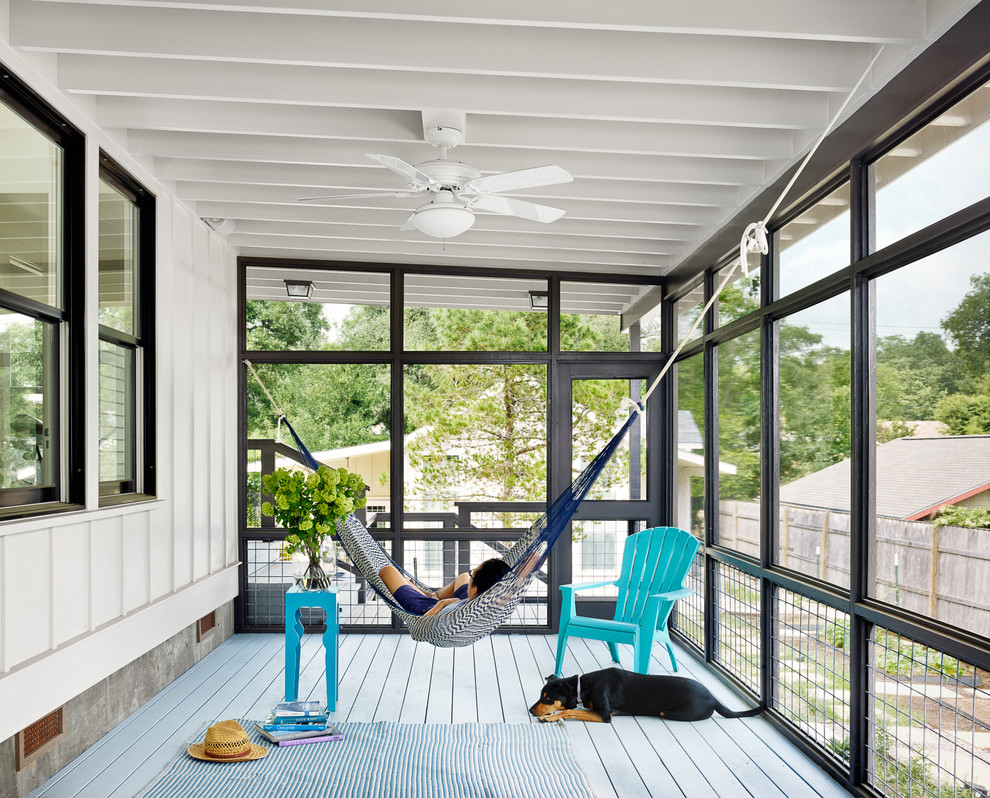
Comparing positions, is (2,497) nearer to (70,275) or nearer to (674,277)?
(70,275)

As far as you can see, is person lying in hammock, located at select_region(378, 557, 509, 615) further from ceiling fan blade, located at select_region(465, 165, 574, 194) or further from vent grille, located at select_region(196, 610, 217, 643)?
ceiling fan blade, located at select_region(465, 165, 574, 194)

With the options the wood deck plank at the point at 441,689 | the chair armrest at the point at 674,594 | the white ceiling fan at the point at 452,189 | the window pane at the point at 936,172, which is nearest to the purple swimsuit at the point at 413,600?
the wood deck plank at the point at 441,689

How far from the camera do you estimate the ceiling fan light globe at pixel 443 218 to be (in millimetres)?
3156

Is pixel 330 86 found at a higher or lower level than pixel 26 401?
higher

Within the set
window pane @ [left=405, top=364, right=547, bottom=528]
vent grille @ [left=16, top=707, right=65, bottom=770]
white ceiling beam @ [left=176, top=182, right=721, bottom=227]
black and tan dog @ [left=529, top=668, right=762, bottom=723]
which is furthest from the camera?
window pane @ [left=405, top=364, right=547, bottom=528]

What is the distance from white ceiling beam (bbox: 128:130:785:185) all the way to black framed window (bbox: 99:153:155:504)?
279mm

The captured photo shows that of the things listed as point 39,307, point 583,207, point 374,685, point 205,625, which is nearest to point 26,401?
point 39,307

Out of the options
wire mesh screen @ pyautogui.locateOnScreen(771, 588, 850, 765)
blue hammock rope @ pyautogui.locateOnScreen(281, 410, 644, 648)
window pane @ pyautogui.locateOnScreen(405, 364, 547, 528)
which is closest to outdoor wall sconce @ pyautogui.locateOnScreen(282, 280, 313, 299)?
window pane @ pyautogui.locateOnScreen(405, 364, 547, 528)

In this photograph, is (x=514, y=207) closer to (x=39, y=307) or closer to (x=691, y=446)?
(x=39, y=307)

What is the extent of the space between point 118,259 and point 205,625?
7.43ft

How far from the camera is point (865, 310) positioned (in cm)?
291

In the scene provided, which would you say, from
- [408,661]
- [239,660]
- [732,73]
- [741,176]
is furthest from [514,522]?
[732,73]

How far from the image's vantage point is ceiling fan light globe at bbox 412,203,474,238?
3.16m

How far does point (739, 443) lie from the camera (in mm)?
4266
